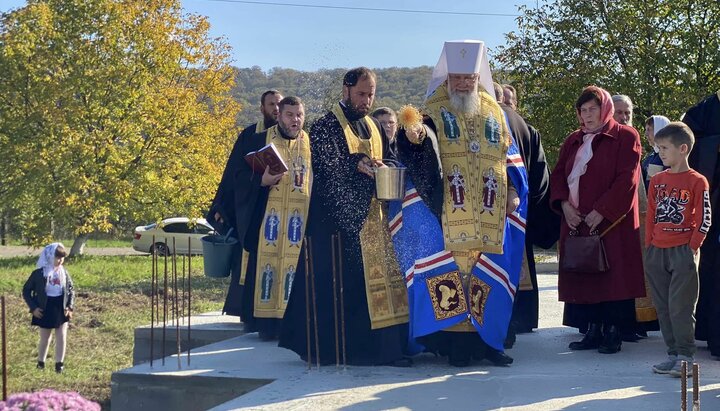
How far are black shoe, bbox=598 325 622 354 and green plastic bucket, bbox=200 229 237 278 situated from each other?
314 centimetres

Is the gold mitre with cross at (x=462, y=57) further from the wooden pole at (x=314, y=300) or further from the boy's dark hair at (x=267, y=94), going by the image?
the boy's dark hair at (x=267, y=94)

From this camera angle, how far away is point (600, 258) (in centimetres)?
721

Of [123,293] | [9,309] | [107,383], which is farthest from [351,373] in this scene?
[123,293]

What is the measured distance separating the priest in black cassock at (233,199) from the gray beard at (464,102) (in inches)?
90.2

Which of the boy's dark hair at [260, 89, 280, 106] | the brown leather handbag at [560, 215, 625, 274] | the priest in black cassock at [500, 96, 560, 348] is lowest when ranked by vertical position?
the brown leather handbag at [560, 215, 625, 274]

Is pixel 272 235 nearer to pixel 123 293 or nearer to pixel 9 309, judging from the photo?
pixel 9 309

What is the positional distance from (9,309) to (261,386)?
11277 mm

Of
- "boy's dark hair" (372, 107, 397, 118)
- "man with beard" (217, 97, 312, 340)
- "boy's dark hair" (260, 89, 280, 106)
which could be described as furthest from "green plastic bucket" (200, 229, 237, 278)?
"boy's dark hair" (372, 107, 397, 118)

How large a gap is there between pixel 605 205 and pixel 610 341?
3.17ft

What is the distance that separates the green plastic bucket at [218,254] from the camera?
9.01 m

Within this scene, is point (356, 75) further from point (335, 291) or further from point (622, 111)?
point (622, 111)

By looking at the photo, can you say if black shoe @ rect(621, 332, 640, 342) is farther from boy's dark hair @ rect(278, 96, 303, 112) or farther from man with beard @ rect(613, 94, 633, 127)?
boy's dark hair @ rect(278, 96, 303, 112)

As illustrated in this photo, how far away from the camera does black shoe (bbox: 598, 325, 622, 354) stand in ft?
24.5

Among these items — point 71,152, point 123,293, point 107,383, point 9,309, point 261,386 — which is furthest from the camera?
point 71,152
